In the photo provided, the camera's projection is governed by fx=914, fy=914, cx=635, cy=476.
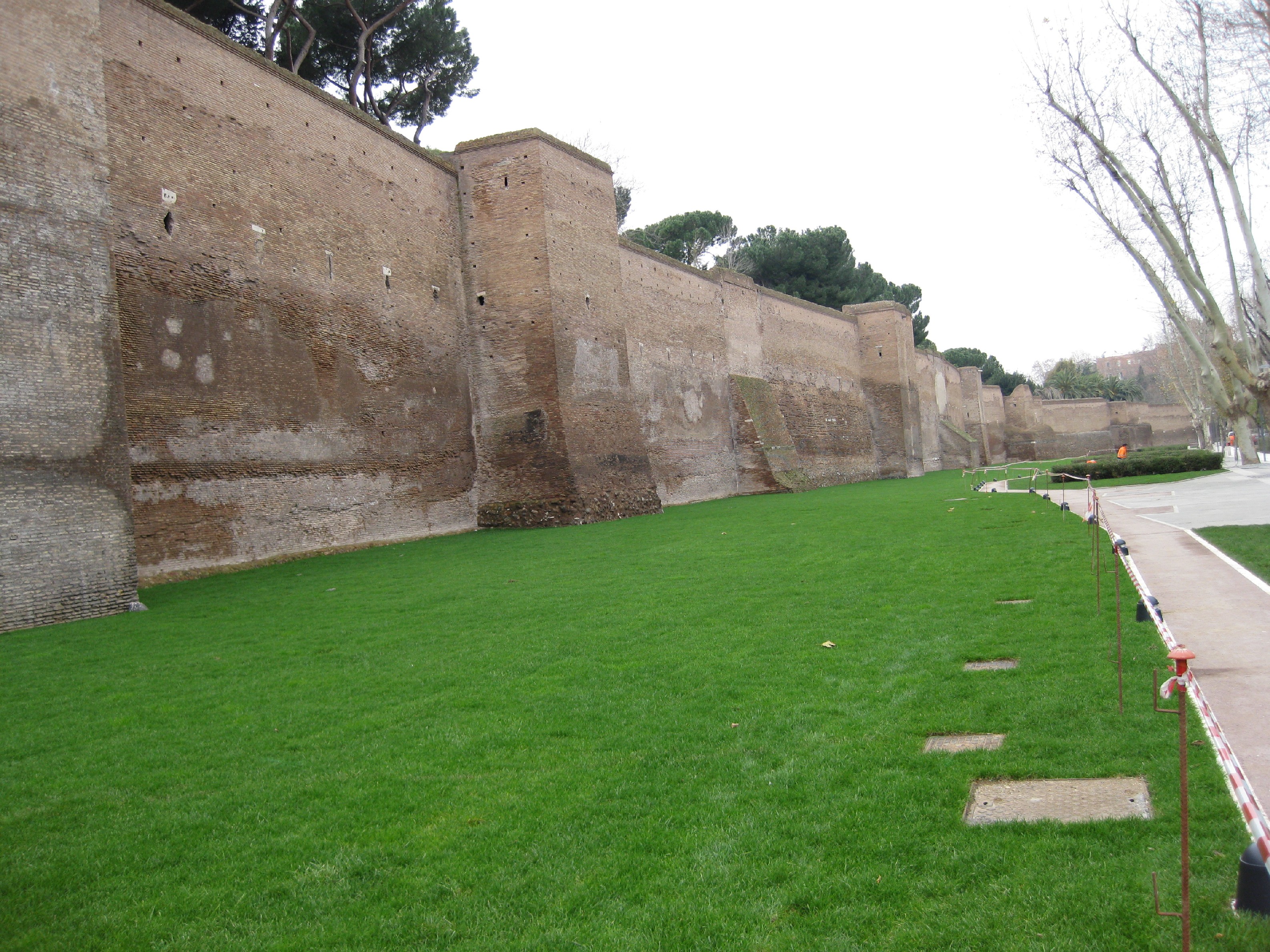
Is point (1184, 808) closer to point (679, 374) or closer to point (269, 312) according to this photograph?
point (269, 312)

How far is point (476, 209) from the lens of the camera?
18625 mm

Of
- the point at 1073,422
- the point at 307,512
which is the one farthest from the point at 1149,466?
the point at 1073,422

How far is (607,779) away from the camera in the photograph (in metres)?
3.98

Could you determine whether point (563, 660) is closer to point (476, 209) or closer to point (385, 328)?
point (385, 328)

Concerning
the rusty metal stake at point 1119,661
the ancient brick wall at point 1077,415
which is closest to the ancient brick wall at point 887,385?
the ancient brick wall at point 1077,415

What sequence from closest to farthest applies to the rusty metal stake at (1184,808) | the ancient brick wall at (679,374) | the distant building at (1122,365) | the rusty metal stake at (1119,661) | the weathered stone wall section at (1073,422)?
the rusty metal stake at (1184,808), the rusty metal stake at (1119,661), the ancient brick wall at (679,374), the weathered stone wall section at (1073,422), the distant building at (1122,365)

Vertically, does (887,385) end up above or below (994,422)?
above

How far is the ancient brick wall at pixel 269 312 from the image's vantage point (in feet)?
38.6

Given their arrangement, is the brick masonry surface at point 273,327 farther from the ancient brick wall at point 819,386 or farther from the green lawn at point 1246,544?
the green lawn at point 1246,544

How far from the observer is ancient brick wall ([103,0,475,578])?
11.8 m

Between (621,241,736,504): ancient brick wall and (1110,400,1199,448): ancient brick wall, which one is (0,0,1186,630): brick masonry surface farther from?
(1110,400,1199,448): ancient brick wall

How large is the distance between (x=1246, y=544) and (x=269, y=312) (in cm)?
1276

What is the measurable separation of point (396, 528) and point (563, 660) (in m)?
10.5

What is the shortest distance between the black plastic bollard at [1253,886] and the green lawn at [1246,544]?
5.36 m
